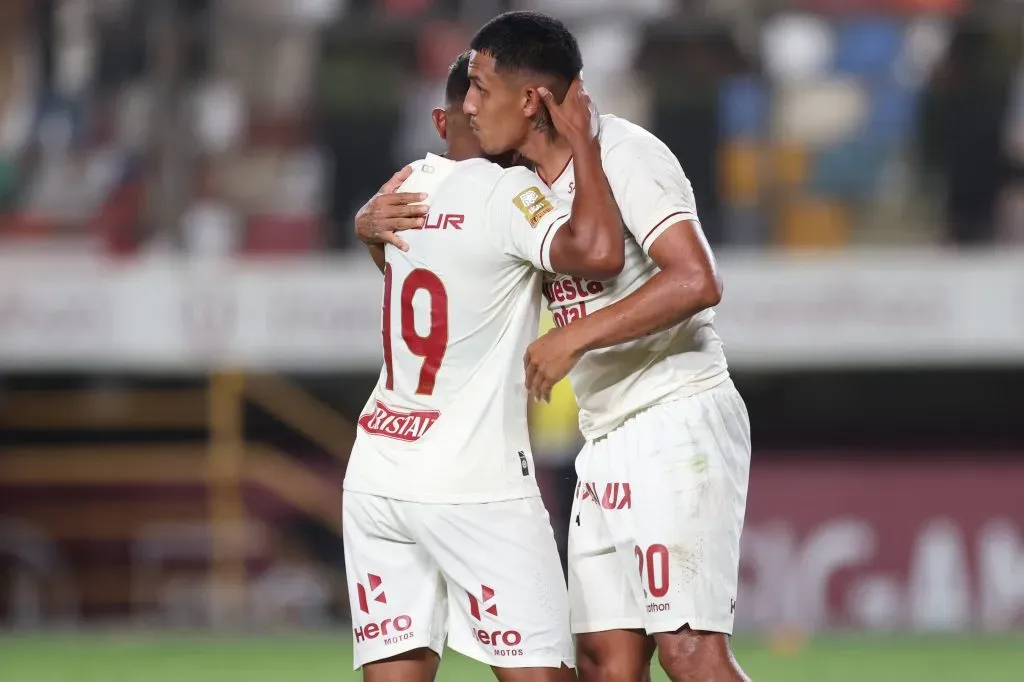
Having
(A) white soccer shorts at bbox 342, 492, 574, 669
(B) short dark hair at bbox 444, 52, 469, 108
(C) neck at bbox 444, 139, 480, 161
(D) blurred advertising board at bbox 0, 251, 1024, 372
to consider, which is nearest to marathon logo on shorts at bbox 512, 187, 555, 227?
(C) neck at bbox 444, 139, 480, 161

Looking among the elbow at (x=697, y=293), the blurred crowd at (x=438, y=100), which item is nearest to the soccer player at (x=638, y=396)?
the elbow at (x=697, y=293)

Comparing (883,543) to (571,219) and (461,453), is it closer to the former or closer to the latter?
(461,453)

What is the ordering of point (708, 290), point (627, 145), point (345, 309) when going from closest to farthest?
point (708, 290) → point (627, 145) → point (345, 309)

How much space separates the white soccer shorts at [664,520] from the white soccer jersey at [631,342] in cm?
6

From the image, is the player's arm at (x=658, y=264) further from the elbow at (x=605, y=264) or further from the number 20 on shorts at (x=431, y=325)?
the number 20 on shorts at (x=431, y=325)

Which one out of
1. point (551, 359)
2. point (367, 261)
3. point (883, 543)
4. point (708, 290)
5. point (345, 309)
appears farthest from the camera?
point (883, 543)

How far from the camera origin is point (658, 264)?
452cm

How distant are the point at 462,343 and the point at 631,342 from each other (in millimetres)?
545

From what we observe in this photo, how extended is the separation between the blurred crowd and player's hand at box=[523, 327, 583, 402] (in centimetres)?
770

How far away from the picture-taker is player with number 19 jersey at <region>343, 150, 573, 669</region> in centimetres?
456

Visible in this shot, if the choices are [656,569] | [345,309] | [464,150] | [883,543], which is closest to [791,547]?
[883,543]

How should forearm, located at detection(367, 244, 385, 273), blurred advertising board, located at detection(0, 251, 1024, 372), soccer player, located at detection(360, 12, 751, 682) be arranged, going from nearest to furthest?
1. soccer player, located at detection(360, 12, 751, 682)
2. forearm, located at detection(367, 244, 385, 273)
3. blurred advertising board, located at detection(0, 251, 1024, 372)

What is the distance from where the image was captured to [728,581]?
185 inches

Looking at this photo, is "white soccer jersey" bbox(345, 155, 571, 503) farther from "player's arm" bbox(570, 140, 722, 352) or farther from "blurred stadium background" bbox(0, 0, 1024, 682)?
"blurred stadium background" bbox(0, 0, 1024, 682)
